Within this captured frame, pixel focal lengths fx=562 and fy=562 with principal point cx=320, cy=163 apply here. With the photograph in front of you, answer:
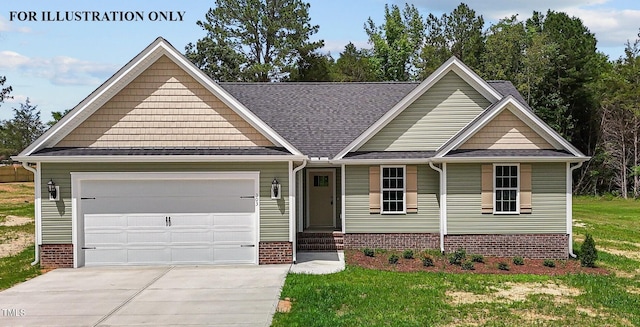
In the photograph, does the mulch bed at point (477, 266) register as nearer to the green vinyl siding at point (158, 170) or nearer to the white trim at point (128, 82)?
the green vinyl siding at point (158, 170)

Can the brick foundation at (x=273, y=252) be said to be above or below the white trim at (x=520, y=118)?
below

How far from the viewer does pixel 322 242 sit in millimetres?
16953

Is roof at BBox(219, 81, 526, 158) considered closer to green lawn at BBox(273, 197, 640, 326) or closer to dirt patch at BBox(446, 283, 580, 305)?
green lawn at BBox(273, 197, 640, 326)

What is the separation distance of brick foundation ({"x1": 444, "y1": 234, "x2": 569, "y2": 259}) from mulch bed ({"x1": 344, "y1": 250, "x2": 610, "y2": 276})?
31cm

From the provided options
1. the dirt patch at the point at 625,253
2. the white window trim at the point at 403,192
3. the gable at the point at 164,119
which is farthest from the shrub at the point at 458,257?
the gable at the point at 164,119

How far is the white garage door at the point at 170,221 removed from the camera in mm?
14641

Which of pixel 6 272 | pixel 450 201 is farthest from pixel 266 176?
pixel 6 272

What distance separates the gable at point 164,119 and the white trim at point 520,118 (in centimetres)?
531

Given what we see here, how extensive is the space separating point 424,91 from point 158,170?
8.08 m

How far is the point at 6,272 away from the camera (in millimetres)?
14062

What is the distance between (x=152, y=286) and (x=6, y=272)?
4.58m

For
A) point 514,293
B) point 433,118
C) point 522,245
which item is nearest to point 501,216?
point 522,245

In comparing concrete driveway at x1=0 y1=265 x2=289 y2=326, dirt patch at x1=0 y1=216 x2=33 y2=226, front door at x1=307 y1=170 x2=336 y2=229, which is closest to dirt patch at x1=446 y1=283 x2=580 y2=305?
concrete driveway at x1=0 y1=265 x2=289 y2=326

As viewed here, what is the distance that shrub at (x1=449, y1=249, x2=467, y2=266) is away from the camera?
1492 centimetres
